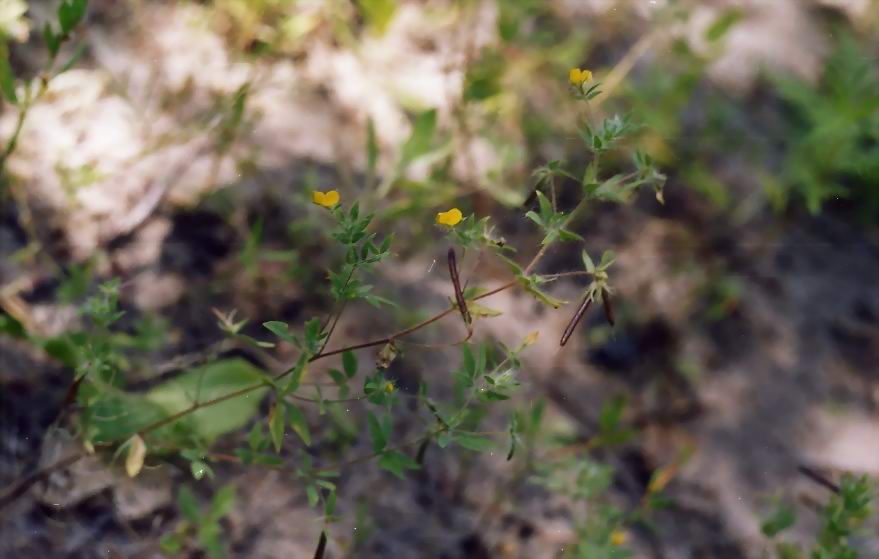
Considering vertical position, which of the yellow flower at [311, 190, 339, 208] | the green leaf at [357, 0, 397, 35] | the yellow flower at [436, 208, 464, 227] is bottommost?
the green leaf at [357, 0, 397, 35]

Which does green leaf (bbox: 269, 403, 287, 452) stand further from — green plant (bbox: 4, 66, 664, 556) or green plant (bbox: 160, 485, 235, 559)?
green plant (bbox: 160, 485, 235, 559)

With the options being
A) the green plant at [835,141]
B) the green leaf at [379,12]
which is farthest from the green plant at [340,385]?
the green plant at [835,141]

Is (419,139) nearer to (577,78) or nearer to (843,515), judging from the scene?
(577,78)

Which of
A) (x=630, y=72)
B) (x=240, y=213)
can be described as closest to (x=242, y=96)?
(x=240, y=213)

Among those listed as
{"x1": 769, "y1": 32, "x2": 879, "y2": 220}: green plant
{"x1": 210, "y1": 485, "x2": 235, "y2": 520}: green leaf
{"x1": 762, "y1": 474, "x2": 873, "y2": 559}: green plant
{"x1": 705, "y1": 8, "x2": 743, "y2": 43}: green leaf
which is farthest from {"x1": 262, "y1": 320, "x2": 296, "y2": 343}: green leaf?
{"x1": 705, "y1": 8, "x2": 743, "y2": 43}: green leaf

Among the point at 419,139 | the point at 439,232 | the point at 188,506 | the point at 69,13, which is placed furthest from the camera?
the point at 439,232

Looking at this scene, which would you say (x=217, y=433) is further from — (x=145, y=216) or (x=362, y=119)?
(x=362, y=119)

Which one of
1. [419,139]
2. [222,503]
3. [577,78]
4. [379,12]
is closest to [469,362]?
[577,78]
